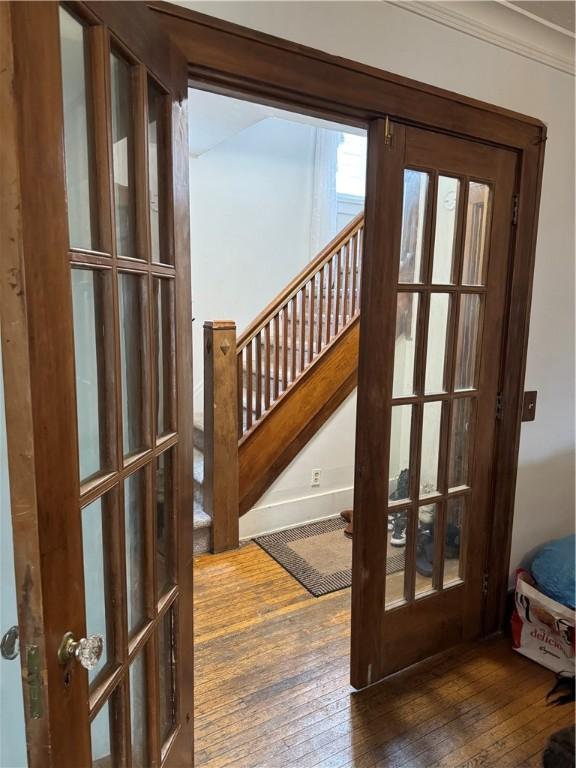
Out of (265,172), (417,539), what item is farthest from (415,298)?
(265,172)

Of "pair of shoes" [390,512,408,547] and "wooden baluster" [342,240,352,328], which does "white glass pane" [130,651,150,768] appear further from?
"wooden baluster" [342,240,352,328]

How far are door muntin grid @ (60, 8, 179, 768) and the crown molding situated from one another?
1.10 meters

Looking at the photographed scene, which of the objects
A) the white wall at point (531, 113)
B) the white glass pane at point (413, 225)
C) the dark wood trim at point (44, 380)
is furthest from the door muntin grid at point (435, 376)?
the dark wood trim at point (44, 380)

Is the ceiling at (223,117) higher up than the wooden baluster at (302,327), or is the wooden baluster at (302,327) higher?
the ceiling at (223,117)

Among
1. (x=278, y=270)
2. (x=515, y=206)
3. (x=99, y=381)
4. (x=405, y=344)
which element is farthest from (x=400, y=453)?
(x=278, y=270)

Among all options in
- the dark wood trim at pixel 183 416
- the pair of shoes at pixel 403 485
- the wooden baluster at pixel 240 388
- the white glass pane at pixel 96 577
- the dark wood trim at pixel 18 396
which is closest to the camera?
the dark wood trim at pixel 18 396

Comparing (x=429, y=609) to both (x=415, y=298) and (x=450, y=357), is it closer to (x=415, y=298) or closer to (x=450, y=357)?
(x=450, y=357)

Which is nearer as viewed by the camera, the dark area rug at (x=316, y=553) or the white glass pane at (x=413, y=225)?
the white glass pane at (x=413, y=225)

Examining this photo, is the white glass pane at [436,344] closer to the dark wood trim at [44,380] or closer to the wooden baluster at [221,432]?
the wooden baluster at [221,432]

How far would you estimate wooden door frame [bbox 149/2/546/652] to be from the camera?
138 cm

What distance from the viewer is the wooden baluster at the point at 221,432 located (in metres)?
3.01

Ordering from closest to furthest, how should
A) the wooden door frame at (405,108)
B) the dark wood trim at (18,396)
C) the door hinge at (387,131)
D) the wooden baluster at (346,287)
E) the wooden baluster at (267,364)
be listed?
the dark wood trim at (18,396) < the wooden door frame at (405,108) < the door hinge at (387,131) < the wooden baluster at (267,364) < the wooden baluster at (346,287)

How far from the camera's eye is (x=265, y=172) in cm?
459

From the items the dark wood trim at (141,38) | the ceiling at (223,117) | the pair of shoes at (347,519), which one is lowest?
the pair of shoes at (347,519)
